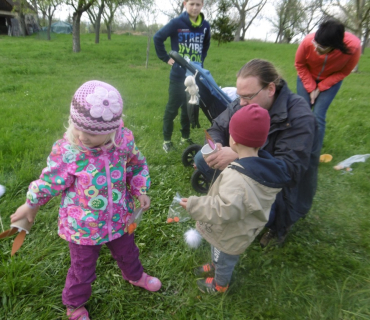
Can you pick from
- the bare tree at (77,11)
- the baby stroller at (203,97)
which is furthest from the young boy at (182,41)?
the bare tree at (77,11)

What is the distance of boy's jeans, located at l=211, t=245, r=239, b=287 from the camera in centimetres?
173

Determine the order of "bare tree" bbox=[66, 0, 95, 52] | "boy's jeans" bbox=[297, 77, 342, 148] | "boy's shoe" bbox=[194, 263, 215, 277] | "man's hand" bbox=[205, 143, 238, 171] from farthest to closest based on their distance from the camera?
"bare tree" bbox=[66, 0, 95, 52] < "boy's jeans" bbox=[297, 77, 342, 148] < "boy's shoe" bbox=[194, 263, 215, 277] < "man's hand" bbox=[205, 143, 238, 171]

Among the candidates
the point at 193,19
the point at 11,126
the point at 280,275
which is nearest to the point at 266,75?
the point at 280,275

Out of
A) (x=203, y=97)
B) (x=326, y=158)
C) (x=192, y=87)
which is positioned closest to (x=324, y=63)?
(x=326, y=158)

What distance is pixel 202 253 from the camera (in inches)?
86.4

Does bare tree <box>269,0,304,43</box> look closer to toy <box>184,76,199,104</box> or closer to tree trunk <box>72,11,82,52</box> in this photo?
tree trunk <box>72,11,82,52</box>

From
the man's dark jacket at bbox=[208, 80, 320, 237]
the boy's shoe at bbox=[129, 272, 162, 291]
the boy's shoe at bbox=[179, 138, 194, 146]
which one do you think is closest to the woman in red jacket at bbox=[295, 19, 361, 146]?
the man's dark jacket at bbox=[208, 80, 320, 237]

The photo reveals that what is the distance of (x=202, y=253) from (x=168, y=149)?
192cm

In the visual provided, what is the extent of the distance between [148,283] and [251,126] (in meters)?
1.31

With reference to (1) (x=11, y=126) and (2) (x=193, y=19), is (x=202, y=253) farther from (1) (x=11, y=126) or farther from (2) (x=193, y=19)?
(1) (x=11, y=126)

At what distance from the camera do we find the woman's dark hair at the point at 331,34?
8.85ft

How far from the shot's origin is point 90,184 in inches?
55.5

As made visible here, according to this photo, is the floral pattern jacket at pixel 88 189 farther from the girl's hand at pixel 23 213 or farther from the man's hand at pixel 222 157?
the man's hand at pixel 222 157

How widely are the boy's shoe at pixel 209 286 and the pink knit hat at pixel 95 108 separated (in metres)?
1.30
